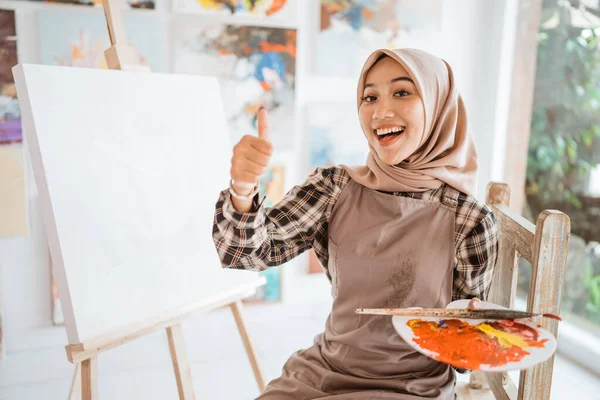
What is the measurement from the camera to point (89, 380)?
1.10 m

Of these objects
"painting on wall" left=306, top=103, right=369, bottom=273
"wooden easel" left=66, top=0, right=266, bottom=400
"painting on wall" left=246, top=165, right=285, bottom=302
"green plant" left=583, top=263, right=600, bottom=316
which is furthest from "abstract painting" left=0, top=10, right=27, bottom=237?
"green plant" left=583, top=263, right=600, bottom=316

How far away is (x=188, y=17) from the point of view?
2.05m

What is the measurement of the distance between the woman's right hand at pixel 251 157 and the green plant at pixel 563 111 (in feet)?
5.77

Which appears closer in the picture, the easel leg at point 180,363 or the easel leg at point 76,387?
the easel leg at point 76,387

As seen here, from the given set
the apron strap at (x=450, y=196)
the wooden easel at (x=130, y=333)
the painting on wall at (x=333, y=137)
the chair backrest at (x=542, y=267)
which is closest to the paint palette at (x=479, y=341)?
the chair backrest at (x=542, y=267)

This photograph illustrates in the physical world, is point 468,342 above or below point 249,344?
above

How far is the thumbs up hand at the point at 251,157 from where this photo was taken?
0.89 metres

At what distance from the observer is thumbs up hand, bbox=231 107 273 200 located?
2.91ft

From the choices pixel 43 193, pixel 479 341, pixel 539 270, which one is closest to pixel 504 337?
pixel 479 341

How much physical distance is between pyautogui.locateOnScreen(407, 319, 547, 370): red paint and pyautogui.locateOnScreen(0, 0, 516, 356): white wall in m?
1.50

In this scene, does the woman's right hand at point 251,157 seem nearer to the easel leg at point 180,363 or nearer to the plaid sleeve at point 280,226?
the plaid sleeve at point 280,226

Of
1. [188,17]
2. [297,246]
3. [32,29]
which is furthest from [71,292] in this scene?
[188,17]

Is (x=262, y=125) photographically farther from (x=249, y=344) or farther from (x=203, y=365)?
(x=203, y=365)

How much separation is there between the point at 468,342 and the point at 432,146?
441 mm
